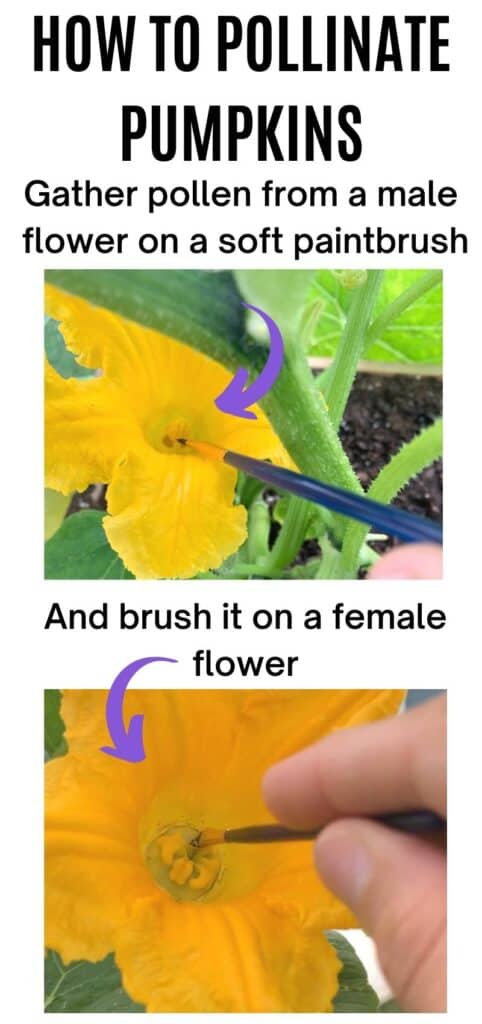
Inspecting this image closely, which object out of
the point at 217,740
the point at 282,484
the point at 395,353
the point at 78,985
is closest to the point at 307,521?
the point at 282,484

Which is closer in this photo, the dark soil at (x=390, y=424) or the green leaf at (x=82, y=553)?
the green leaf at (x=82, y=553)

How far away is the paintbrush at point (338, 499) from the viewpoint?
2.58 feet

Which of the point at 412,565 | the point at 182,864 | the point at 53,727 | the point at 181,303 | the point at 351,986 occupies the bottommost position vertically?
the point at 351,986

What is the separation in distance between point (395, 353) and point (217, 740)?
0.50m

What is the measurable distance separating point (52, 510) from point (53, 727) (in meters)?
0.19

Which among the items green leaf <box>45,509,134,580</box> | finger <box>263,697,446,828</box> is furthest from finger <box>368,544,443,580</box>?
green leaf <box>45,509,134,580</box>

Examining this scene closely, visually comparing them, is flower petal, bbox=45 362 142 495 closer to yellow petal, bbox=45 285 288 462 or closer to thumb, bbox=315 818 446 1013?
yellow petal, bbox=45 285 288 462

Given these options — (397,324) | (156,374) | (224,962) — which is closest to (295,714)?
(224,962)

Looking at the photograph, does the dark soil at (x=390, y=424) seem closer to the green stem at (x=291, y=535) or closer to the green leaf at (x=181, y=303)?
the green stem at (x=291, y=535)

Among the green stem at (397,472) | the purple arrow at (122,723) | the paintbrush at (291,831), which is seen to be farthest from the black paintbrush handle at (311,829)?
the green stem at (397,472)

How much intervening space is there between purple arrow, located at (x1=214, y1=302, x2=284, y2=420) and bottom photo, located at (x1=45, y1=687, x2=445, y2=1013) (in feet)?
0.78

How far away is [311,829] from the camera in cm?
79

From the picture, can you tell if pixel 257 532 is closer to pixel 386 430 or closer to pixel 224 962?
pixel 386 430

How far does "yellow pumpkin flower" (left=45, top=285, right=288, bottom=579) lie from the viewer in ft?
2.75
